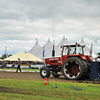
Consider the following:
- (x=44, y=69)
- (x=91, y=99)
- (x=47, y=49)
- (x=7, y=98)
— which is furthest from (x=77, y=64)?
(x=47, y=49)

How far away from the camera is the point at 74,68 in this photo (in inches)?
501

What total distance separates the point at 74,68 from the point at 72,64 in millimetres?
367

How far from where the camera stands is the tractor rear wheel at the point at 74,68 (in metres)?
11.9

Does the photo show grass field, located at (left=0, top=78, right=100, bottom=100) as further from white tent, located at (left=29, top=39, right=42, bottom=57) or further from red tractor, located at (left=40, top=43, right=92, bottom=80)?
white tent, located at (left=29, top=39, right=42, bottom=57)

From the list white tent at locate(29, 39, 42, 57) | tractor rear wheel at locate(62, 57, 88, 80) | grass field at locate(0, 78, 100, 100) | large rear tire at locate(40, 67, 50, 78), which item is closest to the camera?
grass field at locate(0, 78, 100, 100)

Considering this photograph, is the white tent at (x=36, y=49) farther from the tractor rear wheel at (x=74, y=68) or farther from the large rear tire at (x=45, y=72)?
the tractor rear wheel at (x=74, y=68)

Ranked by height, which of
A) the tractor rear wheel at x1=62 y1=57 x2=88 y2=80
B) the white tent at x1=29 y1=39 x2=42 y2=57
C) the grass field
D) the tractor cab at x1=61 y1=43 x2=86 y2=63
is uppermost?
the white tent at x1=29 y1=39 x2=42 y2=57

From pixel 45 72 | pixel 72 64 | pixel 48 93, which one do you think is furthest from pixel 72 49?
pixel 48 93

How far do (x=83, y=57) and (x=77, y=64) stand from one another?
2.19 ft

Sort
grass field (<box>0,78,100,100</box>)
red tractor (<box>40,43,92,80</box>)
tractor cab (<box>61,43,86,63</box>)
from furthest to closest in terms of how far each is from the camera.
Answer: tractor cab (<box>61,43,86,63</box>), red tractor (<box>40,43,92,80</box>), grass field (<box>0,78,100,100</box>)

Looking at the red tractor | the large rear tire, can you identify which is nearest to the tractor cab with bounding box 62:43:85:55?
the red tractor

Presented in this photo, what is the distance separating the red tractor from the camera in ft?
39.6

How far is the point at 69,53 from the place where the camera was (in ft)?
43.6

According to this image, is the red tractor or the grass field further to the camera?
the red tractor
